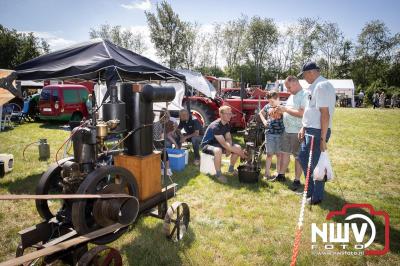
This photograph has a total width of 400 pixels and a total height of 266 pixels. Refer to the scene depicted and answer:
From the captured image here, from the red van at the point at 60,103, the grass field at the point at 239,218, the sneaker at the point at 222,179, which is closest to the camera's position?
the grass field at the point at 239,218

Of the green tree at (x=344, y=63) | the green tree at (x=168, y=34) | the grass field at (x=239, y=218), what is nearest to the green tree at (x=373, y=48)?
the green tree at (x=344, y=63)

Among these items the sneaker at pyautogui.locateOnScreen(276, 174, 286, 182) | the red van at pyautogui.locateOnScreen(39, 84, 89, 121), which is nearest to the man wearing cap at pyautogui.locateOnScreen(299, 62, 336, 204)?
the sneaker at pyautogui.locateOnScreen(276, 174, 286, 182)

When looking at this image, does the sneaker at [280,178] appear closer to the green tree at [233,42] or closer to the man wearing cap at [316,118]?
the man wearing cap at [316,118]

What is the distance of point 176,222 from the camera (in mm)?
3242

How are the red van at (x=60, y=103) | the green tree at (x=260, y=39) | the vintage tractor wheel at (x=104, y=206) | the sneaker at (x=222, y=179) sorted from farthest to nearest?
1. the green tree at (x=260, y=39)
2. the red van at (x=60, y=103)
3. the sneaker at (x=222, y=179)
4. the vintage tractor wheel at (x=104, y=206)

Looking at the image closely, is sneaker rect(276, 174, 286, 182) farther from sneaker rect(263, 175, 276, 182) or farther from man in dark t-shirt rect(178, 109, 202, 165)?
man in dark t-shirt rect(178, 109, 202, 165)

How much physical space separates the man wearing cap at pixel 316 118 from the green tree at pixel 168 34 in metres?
43.5

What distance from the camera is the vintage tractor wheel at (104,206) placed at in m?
2.31

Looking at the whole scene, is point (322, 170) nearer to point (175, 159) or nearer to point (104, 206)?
point (104, 206)

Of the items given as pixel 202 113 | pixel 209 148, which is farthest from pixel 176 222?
pixel 202 113

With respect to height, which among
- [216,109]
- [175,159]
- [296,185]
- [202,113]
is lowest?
[296,185]

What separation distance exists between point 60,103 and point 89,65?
26.1ft

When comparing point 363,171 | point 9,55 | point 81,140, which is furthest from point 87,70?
point 9,55

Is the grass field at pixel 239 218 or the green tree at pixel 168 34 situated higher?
the green tree at pixel 168 34
